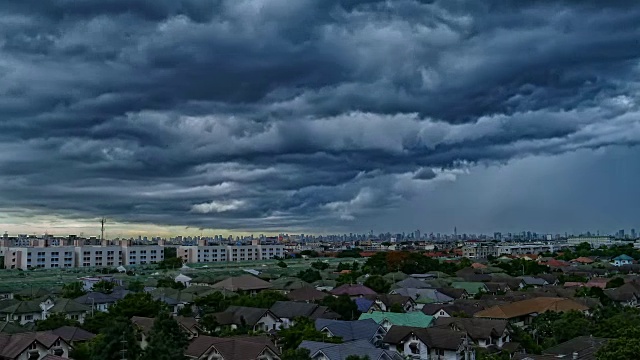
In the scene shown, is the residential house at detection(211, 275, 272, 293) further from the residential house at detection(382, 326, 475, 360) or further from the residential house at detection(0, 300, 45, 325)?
the residential house at detection(382, 326, 475, 360)

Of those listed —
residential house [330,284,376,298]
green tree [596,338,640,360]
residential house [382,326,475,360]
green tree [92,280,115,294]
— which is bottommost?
residential house [382,326,475,360]

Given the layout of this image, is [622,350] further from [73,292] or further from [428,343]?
[73,292]

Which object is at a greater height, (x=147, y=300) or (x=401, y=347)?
(x=147, y=300)

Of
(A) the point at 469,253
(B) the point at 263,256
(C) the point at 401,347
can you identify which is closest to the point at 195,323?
(C) the point at 401,347

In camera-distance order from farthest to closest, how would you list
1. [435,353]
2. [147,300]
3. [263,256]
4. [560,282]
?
[263,256] → [560,282] → [147,300] → [435,353]

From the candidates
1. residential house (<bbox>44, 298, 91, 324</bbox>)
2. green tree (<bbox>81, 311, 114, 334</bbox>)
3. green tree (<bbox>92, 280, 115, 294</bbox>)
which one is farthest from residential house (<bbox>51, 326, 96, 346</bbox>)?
green tree (<bbox>92, 280, 115, 294</bbox>)

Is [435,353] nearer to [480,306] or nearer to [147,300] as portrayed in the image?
[480,306]

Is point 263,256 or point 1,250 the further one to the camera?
point 263,256
